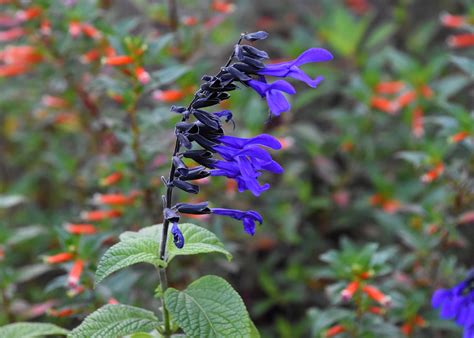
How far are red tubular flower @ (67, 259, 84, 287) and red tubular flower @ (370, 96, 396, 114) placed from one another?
178 centimetres

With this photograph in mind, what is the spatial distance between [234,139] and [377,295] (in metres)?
0.98

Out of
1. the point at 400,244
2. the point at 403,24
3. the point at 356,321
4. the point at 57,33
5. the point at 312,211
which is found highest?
the point at 57,33

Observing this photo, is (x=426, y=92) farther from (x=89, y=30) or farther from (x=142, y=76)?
(x=89, y=30)

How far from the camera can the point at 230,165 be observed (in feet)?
5.24

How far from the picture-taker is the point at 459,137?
8.55ft

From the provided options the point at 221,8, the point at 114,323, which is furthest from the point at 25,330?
the point at 221,8

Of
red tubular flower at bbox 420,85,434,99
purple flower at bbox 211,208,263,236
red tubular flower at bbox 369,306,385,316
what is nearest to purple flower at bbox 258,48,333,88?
purple flower at bbox 211,208,263,236

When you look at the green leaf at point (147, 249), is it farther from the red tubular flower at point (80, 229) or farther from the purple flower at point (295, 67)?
the red tubular flower at point (80, 229)

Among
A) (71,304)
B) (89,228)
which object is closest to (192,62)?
(89,228)

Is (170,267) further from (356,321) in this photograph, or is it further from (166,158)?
(356,321)

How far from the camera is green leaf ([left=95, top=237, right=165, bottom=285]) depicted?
5.10ft

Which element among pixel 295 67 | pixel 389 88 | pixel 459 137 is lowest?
pixel 389 88

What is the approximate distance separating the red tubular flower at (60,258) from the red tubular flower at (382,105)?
1797 millimetres

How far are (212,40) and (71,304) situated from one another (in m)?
2.02
